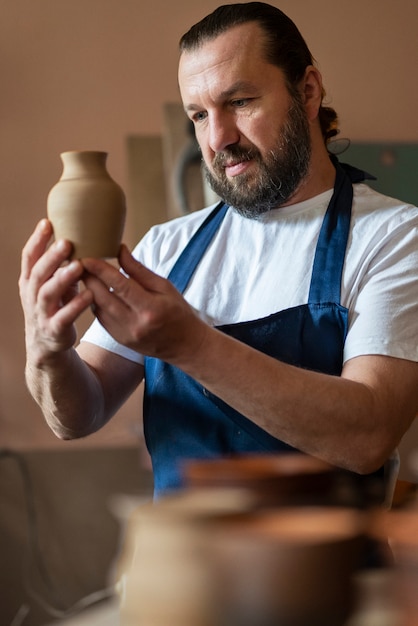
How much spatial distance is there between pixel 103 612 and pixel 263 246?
1.02m

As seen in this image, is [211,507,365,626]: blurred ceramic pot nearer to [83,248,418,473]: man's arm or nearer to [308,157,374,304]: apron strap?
[83,248,418,473]: man's arm

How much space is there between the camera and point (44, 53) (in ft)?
9.06

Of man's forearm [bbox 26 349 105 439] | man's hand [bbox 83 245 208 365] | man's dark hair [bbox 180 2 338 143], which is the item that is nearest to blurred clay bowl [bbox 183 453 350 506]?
man's hand [bbox 83 245 208 365]

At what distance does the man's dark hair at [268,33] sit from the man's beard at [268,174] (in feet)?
0.28

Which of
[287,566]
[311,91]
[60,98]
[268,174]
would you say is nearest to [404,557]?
[287,566]

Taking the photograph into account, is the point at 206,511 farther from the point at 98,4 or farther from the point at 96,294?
the point at 98,4

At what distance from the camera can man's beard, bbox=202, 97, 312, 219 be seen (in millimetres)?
1659

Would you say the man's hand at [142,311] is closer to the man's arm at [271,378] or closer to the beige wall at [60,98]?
the man's arm at [271,378]

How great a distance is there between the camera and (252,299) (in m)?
1.63

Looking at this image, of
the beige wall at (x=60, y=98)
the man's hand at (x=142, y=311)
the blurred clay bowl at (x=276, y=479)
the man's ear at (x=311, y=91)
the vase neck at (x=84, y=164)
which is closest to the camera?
the blurred clay bowl at (x=276, y=479)

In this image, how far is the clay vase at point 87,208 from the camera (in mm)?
1281

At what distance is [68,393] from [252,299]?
1.27 ft

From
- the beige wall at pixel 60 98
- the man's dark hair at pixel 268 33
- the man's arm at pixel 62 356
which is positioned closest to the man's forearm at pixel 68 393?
the man's arm at pixel 62 356

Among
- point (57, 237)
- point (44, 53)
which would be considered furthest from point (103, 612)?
point (44, 53)
